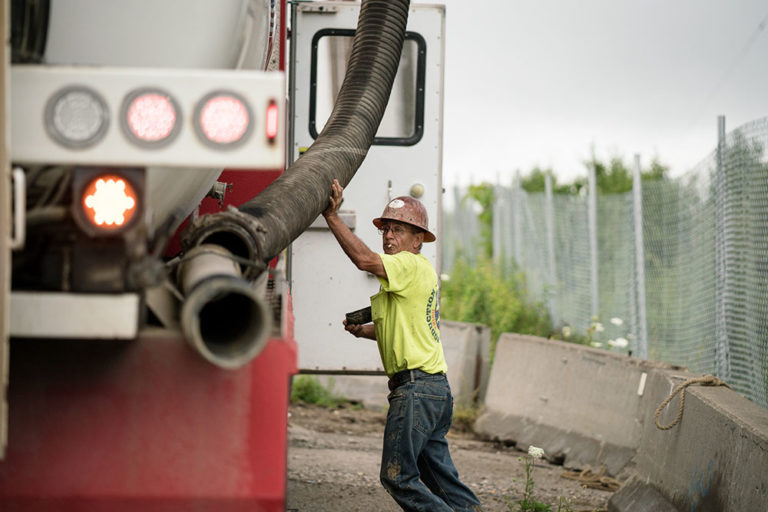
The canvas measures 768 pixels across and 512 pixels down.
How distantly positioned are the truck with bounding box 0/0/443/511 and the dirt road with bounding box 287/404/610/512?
10.1 feet

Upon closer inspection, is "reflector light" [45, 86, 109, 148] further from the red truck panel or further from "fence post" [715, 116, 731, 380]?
"fence post" [715, 116, 731, 380]

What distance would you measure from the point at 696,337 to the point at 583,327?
144 inches

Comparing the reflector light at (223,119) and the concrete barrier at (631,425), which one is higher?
the reflector light at (223,119)

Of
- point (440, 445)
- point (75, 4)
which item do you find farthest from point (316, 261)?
point (75, 4)

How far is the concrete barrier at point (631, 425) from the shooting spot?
14.3ft

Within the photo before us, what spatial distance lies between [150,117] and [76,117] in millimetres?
164

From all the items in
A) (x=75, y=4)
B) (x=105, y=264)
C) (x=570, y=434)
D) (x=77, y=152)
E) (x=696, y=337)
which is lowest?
(x=570, y=434)

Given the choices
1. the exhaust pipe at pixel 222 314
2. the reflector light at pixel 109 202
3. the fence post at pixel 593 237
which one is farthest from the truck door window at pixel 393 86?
the fence post at pixel 593 237

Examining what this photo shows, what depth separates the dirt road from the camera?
5719mm

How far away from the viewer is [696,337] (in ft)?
26.1

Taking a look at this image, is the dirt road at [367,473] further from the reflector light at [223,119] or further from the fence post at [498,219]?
the fence post at [498,219]

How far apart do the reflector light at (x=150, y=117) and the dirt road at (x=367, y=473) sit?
3.62 metres

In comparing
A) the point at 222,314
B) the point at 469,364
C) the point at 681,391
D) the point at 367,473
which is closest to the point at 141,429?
the point at 222,314

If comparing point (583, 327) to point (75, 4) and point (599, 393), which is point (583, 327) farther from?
point (75, 4)
